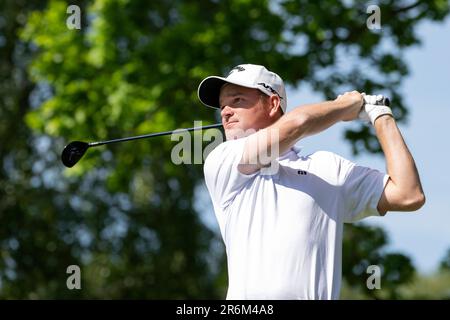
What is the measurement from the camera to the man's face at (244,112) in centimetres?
492

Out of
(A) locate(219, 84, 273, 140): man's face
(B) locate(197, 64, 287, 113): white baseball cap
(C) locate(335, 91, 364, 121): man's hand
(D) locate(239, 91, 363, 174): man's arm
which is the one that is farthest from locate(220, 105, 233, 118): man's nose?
(C) locate(335, 91, 364, 121): man's hand

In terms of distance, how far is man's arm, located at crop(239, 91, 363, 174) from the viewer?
450 centimetres

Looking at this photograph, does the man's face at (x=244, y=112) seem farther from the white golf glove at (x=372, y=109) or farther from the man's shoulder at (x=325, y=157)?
the white golf glove at (x=372, y=109)

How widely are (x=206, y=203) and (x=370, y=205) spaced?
18016 mm

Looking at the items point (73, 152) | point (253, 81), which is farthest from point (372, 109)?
point (73, 152)

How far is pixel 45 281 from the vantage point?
21875 millimetres

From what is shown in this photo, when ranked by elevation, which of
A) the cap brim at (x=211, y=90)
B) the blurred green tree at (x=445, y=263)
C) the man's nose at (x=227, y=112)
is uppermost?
the cap brim at (x=211, y=90)

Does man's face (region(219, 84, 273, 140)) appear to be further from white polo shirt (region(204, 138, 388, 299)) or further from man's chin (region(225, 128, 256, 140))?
white polo shirt (region(204, 138, 388, 299))

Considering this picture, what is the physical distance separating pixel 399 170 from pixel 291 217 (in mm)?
494

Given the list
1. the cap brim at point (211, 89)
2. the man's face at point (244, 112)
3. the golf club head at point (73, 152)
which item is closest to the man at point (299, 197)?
the man's face at point (244, 112)

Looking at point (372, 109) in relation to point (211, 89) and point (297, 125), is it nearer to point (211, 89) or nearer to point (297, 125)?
point (297, 125)

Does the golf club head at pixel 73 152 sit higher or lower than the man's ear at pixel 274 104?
lower
